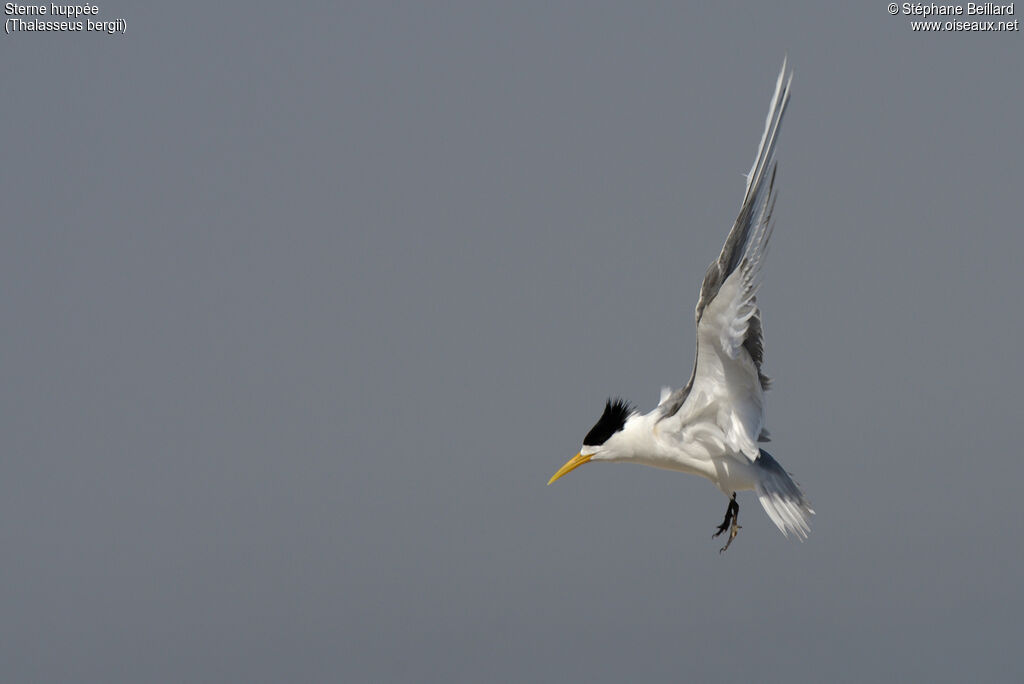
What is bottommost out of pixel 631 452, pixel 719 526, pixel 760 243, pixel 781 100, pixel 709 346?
pixel 719 526

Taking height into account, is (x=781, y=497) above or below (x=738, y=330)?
below

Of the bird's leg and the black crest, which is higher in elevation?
the black crest

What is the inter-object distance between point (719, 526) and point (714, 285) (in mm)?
2928

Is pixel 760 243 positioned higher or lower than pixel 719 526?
higher

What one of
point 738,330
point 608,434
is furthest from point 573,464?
point 738,330

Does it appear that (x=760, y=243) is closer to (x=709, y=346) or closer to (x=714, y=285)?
(x=714, y=285)

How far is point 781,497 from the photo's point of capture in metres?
11.4

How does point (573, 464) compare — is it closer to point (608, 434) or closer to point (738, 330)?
point (608, 434)

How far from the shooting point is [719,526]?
11.8 metres

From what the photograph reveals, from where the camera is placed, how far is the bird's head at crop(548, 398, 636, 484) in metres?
11.6

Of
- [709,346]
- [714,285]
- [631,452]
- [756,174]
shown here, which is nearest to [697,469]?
[631,452]

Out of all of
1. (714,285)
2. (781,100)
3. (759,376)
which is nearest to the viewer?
(781,100)

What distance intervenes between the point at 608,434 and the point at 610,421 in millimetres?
121

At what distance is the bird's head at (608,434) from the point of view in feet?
38.1
